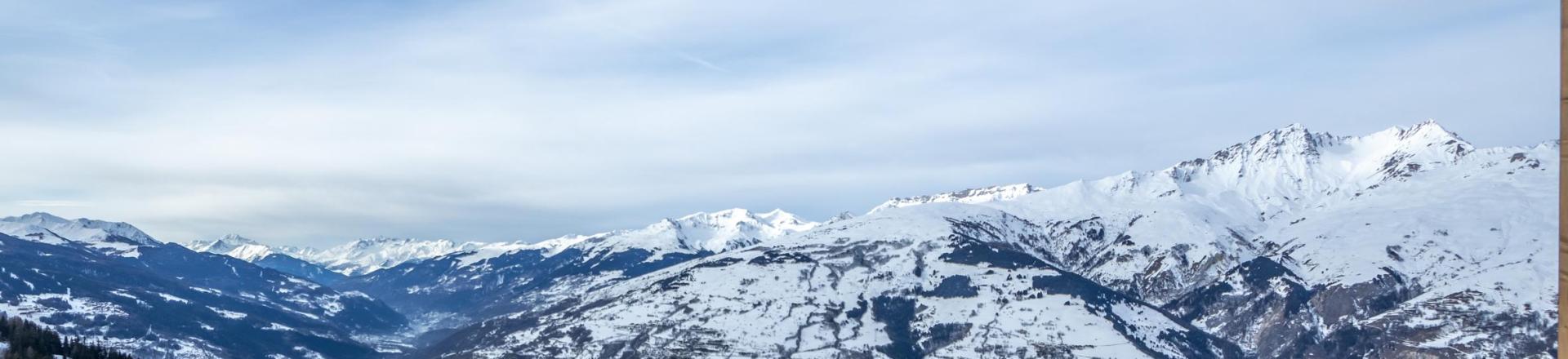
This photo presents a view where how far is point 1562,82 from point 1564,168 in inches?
117

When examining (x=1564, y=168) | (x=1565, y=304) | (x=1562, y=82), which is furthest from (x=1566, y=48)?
(x=1565, y=304)

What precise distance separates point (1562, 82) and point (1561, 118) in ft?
3.60

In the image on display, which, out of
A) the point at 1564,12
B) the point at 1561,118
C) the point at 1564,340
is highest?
the point at 1564,12

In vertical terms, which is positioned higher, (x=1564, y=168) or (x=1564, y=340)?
(x=1564, y=168)

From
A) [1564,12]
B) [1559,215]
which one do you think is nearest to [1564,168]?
[1559,215]

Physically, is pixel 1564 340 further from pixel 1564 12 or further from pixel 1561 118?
pixel 1564 12

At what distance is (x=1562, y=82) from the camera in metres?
43.4

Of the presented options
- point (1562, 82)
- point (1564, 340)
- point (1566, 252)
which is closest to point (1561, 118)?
point (1562, 82)

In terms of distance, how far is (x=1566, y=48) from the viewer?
4338cm

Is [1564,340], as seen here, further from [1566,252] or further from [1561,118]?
[1561,118]

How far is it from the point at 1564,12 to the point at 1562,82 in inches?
85.5

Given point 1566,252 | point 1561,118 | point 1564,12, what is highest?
point 1564,12

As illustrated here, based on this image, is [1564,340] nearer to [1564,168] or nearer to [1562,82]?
[1564,168]

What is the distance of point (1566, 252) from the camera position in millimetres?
42812
